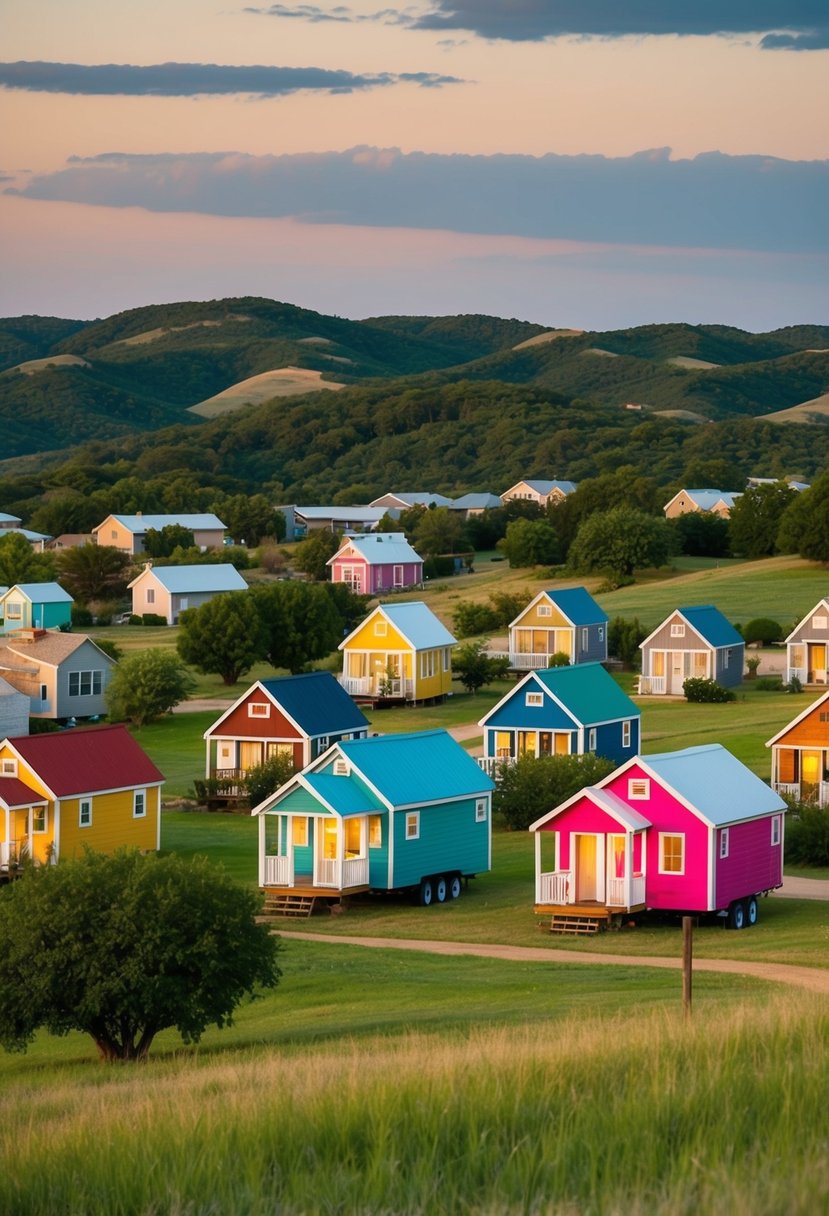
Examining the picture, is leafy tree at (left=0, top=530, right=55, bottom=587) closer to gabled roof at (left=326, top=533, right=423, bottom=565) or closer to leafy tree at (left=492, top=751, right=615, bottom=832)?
gabled roof at (left=326, top=533, right=423, bottom=565)

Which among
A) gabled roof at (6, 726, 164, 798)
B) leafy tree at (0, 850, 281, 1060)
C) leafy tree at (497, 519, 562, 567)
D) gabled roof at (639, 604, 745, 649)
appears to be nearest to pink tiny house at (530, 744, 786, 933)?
leafy tree at (0, 850, 281, 1060)

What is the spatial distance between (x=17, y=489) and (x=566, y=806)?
162702mm

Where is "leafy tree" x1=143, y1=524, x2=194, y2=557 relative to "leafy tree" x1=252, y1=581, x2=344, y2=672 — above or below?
above

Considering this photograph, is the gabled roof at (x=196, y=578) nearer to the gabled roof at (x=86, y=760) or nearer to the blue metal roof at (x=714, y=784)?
the gabled roof at (x=86, y=760)

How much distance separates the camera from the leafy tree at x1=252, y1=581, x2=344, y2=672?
79.1 m

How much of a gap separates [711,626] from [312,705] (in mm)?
23728

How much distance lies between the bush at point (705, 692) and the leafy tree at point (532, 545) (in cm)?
5118

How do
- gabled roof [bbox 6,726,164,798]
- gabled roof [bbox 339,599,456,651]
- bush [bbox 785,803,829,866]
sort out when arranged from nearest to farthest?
1. bush [bbox 785,803,829,866]
2. gabled roof [bbox 6,726,164,798]
3. gabled roof [bbox 339,599,456,651]

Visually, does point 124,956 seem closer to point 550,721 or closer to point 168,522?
point 550,721

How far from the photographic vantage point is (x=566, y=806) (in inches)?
1411

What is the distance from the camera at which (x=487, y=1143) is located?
28.6ft

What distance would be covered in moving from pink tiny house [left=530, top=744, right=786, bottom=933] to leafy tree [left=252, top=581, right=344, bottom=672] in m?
43.3

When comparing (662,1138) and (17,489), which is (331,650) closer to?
(662,1138)

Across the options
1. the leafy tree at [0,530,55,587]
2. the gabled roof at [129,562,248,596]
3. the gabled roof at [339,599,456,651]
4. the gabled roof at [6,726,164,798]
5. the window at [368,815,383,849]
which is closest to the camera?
the window at [368,815,383,849]
